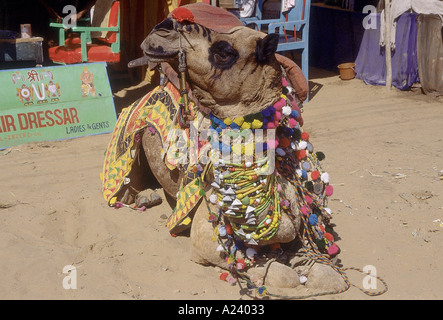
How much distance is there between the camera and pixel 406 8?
1087 cm

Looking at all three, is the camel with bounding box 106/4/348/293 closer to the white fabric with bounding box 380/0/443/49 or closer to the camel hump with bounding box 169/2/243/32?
the camel hump with bounding box 169/2/243/32

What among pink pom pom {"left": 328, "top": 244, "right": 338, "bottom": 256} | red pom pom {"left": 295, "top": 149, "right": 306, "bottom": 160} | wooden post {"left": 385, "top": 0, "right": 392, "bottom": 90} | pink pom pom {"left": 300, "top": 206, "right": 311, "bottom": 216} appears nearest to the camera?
pink pom pom {"left": 300, "top": 206, "right": 311, "bottom": 216}

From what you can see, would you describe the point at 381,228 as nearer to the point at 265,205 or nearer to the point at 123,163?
the point at 265,205

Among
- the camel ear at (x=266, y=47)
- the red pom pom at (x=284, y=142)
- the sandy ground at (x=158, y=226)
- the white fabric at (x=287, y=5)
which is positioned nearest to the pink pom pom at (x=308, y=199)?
the red pom pom at (x=284, y=142)

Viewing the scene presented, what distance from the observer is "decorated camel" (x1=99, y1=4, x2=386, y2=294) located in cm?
343

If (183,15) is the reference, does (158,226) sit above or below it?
below

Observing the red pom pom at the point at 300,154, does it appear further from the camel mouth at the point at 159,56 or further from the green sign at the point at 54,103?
the green sign at the point at 54,103

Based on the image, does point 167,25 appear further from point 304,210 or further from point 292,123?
point 304,210

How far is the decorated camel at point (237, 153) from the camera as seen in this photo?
11.3 ft

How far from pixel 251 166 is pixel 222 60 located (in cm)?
67
